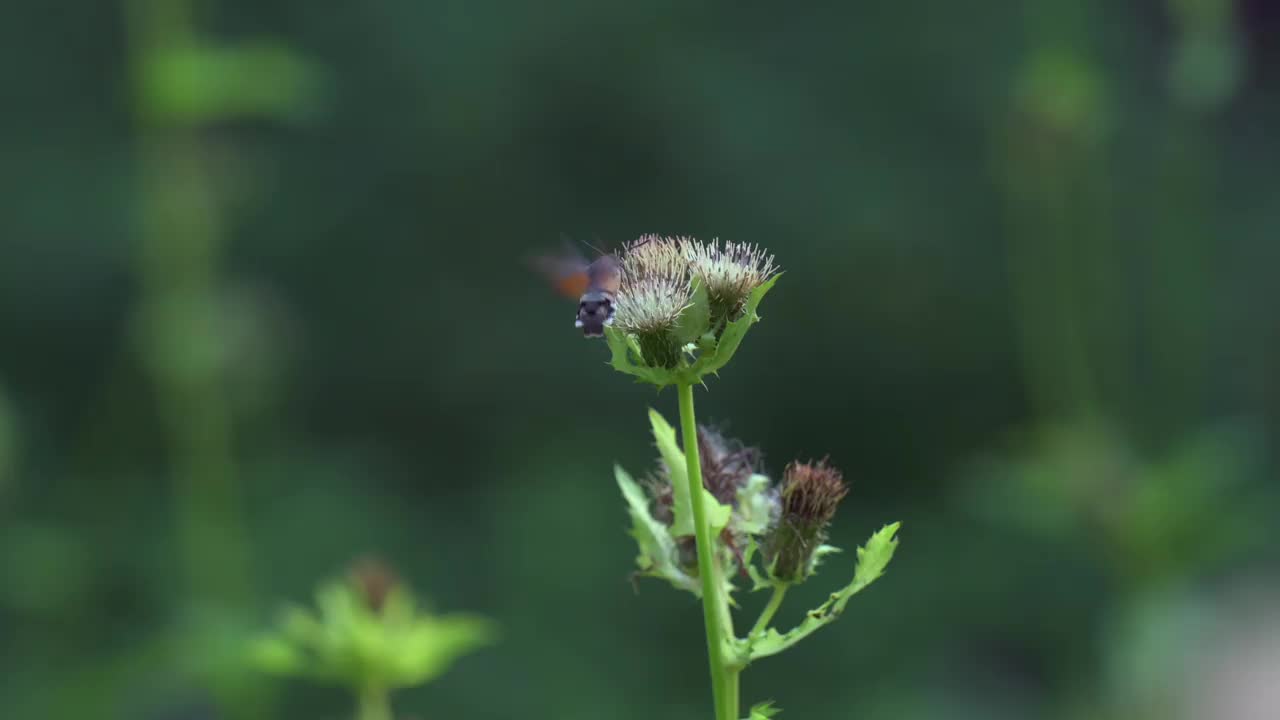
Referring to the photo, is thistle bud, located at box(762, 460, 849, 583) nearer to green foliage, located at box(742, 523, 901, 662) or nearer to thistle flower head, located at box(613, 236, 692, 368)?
green foliage, located at box(742, 523, 901, 662)

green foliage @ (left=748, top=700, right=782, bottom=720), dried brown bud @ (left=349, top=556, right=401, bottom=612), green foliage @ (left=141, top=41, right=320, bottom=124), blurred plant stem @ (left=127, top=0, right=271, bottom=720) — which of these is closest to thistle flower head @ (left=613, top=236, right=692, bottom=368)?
green foliage @ (left=748, top=700, right=782, bottom=720)

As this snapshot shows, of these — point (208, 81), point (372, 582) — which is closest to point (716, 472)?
point (372, 582)

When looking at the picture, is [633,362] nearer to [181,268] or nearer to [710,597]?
[710,597]

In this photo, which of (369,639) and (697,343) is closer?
(697,343)

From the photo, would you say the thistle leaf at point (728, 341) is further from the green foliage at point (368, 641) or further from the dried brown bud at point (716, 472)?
the green foliage at point (368, 641)

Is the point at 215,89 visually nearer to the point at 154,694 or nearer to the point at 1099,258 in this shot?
the point at 154,694

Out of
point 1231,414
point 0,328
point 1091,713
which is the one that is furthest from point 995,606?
point 0,328
